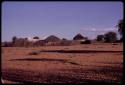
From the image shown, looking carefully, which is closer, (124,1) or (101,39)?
(124,1)

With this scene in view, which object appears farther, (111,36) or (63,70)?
(111,36)

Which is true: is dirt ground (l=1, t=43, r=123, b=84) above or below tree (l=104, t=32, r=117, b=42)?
below

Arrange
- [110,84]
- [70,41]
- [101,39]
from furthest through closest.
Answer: [101,39] < [70,41] < [110,84]

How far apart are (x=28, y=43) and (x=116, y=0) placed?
3962cm

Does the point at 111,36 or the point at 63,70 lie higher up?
the point at 111,36

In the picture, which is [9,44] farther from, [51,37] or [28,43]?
[51,37]

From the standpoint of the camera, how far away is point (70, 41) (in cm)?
5028

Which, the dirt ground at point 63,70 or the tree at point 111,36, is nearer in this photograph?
the dirt ground at point 63,70

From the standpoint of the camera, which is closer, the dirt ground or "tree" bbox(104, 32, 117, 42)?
the dirt ground

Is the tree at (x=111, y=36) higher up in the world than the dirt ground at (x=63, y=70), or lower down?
higher up

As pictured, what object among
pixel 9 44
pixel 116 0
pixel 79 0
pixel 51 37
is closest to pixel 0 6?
pixel 79 0

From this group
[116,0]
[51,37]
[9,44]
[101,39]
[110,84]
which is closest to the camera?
[116,0]

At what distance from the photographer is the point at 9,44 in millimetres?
42344

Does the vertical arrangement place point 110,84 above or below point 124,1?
below
